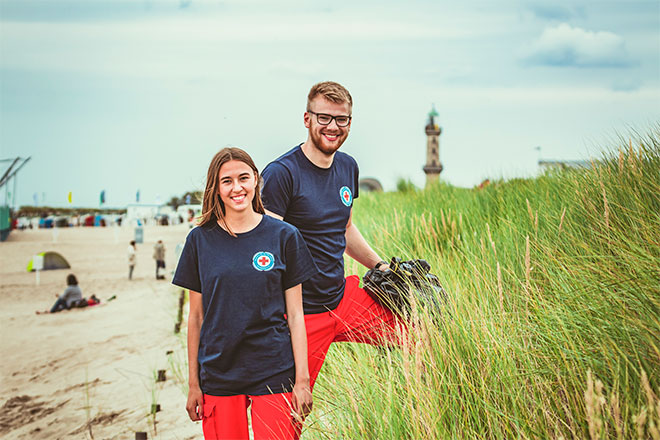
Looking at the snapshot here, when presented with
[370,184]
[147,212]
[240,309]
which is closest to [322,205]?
[240,309]

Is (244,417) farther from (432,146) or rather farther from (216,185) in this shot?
(432,146)

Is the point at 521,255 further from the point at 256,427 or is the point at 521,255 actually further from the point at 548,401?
the point at 256,427

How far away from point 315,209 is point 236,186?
24.3 inches

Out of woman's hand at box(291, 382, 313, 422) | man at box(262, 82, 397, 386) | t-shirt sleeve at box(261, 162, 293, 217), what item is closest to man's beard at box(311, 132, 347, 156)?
man at box(262, 82, 397, 386)

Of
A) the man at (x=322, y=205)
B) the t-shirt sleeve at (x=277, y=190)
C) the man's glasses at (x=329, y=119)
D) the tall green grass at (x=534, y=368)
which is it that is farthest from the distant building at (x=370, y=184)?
the t-shirt sleeve at (x=277, y=190)

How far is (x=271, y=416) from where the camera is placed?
2238mm

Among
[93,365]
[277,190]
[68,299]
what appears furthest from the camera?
[68,299]

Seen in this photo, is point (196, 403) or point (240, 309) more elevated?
point (240, 309)

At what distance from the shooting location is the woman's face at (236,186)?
7.47 feet

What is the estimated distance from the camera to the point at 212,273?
2.23 meters

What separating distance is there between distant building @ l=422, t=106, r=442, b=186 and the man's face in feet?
66.2

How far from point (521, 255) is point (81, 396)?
21.5 ft

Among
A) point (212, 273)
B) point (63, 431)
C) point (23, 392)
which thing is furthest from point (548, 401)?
point (23, 392)

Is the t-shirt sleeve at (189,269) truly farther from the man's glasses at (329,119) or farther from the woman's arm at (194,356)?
the man's glasses at (329,119)
